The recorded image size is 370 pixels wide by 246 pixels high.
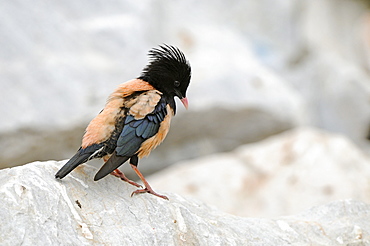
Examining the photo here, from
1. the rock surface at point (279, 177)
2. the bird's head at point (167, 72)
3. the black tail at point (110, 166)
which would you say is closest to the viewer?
the black tail at point (110, 166)

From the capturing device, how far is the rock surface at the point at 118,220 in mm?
3459

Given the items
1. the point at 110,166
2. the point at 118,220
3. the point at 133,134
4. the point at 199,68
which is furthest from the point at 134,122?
the point at 199,68

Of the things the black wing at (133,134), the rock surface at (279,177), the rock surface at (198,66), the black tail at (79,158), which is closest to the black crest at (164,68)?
the black wing at (133,134)

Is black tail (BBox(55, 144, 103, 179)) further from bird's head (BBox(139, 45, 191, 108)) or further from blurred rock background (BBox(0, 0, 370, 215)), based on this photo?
blurred rock background (BBox(0, 0, 370, 215))

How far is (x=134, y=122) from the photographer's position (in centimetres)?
436

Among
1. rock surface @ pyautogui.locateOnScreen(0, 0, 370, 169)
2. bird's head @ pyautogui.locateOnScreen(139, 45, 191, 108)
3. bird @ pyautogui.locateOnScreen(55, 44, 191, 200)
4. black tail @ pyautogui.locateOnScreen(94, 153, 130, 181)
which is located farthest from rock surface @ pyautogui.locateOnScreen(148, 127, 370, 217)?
black tail @ pyautogui.locateOnScreen(94, 153, 130, 181)

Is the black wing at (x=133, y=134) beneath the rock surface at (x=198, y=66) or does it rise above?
beneath

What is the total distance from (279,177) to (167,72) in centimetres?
404

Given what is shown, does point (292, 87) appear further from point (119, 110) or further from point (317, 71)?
point (119, 110)

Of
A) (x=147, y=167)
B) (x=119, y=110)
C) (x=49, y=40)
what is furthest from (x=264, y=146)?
(x=119, y=110)

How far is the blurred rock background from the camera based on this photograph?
9.19m

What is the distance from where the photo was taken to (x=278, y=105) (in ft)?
36.5

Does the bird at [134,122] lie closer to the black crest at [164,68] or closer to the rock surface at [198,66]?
the black crest at [164,68]

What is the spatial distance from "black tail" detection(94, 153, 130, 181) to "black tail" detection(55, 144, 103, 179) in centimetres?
14
